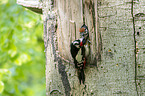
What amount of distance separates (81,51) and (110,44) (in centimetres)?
15

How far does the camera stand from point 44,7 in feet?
3.54

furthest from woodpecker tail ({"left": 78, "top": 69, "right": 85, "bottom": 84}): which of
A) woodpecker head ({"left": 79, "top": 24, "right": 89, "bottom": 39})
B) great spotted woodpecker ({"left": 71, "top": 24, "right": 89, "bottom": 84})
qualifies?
woodpecker head ({"left": 79, "top": 24, "right": 89, "bottom": 39})

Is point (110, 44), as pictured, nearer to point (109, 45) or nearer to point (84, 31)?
point (109, 45)

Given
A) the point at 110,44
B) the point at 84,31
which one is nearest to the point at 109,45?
the point at 110,44

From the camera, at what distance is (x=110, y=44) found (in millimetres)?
913

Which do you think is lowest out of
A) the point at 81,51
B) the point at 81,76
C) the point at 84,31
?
the point at 81,76

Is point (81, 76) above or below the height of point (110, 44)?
below

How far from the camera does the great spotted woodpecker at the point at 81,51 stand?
3.01 ft

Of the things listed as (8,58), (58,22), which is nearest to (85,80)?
(58,22)

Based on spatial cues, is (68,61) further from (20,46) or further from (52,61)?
(20,46)

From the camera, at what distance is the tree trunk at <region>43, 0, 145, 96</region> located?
0.90 m

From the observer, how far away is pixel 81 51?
3.08ft

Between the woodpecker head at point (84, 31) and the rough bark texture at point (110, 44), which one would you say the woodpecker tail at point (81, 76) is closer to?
the rough bark texture at point (110, 44)

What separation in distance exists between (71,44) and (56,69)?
0.57 feet
